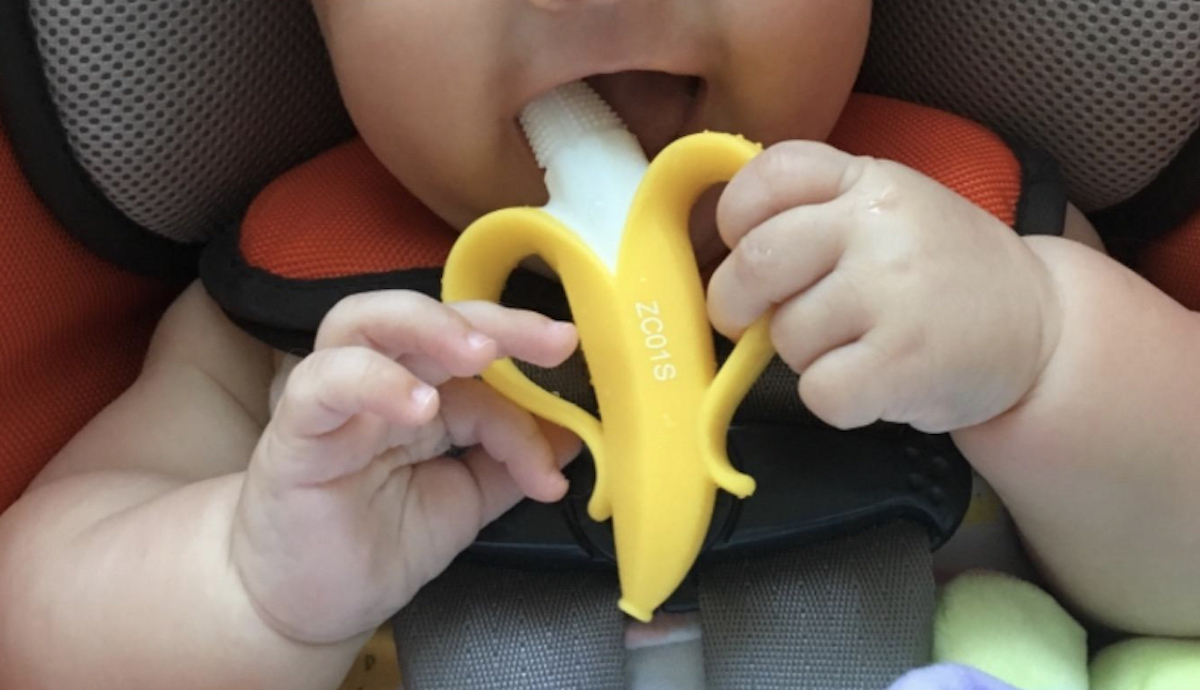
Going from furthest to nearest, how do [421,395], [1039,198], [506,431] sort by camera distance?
1. [1039,198]
2. [506,431]
3. [421,395]

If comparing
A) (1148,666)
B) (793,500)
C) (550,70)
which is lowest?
(1148,666)

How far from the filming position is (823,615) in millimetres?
778

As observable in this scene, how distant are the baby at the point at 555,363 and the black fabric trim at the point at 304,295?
0.16 feet

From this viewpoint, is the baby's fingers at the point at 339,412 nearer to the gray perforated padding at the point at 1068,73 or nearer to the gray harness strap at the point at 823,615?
the gray harness strap at the point at 823,615

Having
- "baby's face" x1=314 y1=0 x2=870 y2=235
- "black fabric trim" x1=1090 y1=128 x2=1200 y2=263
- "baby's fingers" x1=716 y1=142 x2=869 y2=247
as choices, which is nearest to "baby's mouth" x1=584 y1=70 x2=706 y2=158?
"baby's face" x1=314 y1=0 x2=870 y2=235

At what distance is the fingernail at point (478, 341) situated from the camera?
0.66 m

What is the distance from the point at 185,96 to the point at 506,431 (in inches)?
11.8

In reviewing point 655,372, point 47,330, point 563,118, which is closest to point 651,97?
point 563,118

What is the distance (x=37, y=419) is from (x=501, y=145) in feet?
1.20

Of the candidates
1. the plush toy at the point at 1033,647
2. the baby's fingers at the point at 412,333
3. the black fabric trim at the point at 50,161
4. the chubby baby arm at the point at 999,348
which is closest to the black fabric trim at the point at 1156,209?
the chubby baby arm at the point at 999,348

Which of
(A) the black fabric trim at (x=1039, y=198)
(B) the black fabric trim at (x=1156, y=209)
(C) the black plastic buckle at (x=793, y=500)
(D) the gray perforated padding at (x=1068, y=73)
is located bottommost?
(C) the black plastic buckle at (x=793, y=500)

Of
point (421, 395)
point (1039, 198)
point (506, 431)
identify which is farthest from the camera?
point (1039, 198)

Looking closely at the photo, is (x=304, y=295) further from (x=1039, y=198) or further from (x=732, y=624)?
(x=1039, y=198)

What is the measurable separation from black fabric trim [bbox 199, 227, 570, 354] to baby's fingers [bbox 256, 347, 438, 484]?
0.14 metres
